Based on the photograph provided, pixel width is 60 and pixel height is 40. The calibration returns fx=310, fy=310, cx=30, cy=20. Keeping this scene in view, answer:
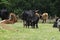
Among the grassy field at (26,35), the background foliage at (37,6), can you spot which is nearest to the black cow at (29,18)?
the grassy field at (26,35)

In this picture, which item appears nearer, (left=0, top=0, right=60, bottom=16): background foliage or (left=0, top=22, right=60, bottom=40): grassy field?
(left=0, top=22, right=60, bottom=40): grassy field

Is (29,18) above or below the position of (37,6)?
above

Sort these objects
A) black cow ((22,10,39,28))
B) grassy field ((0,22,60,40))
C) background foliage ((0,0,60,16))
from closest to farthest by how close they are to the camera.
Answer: grassy field ((0,22,60,40)) → black cow ((22,10,39,28)) → background foliage ((0,0,60,16))

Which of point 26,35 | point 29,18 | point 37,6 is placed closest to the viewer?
point 26,35

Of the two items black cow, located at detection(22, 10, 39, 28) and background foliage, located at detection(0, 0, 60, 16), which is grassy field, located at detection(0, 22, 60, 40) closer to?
black cow, located at detection(22, 10, 39, 28)

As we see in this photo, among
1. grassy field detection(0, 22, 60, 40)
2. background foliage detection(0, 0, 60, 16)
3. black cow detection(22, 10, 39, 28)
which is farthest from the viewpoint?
background foliage detection(0, 0, 60, 16)

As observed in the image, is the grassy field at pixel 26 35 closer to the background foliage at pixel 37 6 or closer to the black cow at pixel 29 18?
the black cow at pixel 29 18

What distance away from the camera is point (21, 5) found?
41312 millimetres

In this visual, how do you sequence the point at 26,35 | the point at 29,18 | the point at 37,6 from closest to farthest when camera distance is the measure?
the point at 26,35 < the point at 29,18 < the point at 37,6

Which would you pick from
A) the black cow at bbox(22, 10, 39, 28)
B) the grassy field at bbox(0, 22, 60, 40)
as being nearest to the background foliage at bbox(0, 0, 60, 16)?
the black cow at bbox(22, 10, 39, 28)

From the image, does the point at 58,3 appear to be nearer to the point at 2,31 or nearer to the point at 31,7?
the point at 31,7

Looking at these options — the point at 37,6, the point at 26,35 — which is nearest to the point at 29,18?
the point at 26,35

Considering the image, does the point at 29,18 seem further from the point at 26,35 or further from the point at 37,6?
the point at 37,6

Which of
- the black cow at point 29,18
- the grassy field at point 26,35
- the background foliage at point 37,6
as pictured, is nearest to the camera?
the grassy field at point 26,35
